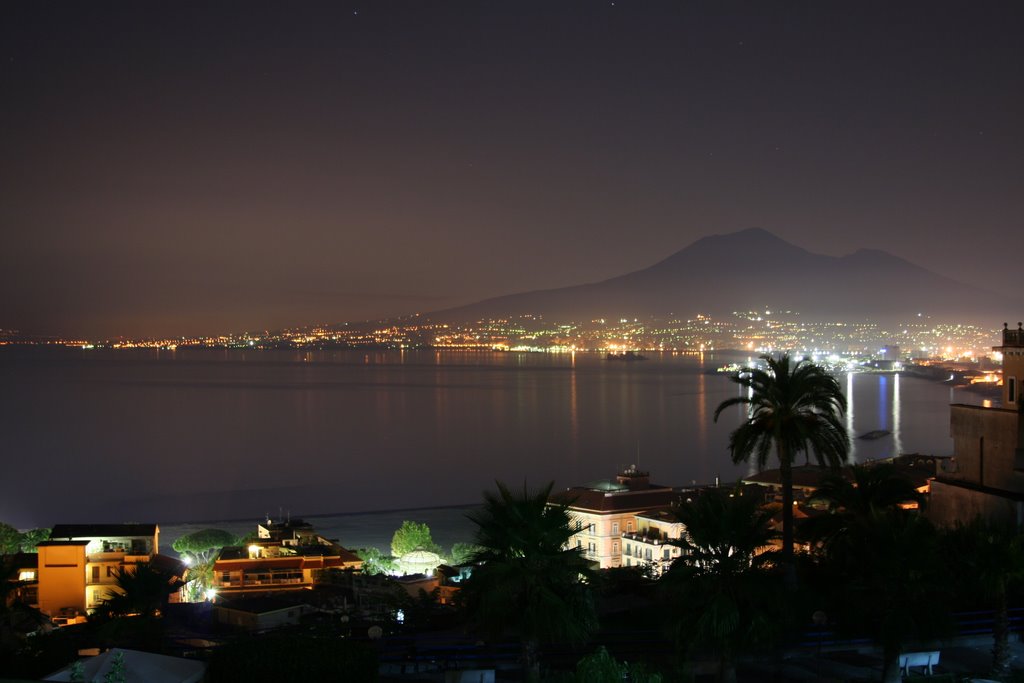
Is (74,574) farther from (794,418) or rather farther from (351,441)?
(351,441)

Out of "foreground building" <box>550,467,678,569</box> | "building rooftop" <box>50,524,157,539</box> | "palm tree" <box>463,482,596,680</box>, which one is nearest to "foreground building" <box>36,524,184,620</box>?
"building rooftop" <box>50,524,157,539</box>

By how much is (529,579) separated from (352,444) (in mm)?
54704

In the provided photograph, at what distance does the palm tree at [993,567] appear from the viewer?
27.8ft

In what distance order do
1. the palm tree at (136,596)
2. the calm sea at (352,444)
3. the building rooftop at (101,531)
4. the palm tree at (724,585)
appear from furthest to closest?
the calm sea at (352,444) < the building rooftop at (101,531) < the palm tree at (136,596) < the palm tree at (724,585)

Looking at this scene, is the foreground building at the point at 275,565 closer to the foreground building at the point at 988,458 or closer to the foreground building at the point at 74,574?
the foreground building at the point at 74,574

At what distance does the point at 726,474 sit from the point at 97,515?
1042 inches

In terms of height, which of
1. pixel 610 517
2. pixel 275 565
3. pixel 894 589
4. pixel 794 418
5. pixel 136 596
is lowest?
pixel 275 565

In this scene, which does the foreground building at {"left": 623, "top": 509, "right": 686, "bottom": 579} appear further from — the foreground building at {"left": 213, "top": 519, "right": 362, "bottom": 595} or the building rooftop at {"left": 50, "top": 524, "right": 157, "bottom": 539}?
the building rooftop at {"left": 50, "top": 524, "right": 157, "bottom": 539}

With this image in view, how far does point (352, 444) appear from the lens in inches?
2410

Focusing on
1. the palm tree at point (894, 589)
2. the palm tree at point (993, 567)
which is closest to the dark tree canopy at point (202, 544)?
the palm tree at point (894, 589)

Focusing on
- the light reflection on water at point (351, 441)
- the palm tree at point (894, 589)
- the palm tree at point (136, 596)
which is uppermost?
the palm tree at point (894, 589)

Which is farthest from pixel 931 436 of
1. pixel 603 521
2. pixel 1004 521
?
pixel 1004 521

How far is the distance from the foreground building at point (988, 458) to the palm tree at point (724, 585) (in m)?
4.94

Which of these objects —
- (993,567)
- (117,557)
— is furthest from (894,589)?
(117,557)
